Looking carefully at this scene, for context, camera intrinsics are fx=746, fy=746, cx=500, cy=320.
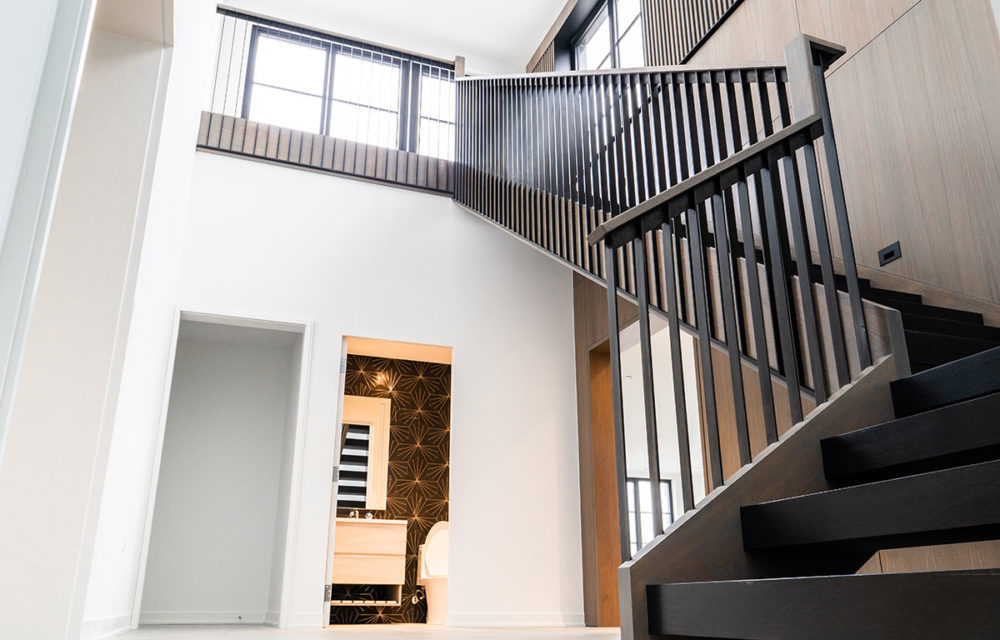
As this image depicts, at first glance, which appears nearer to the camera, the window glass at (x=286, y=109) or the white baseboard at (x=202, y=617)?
the white baseboard at (x=202, y=617)

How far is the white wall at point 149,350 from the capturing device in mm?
2857

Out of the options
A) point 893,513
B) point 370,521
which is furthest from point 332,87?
point 893,513

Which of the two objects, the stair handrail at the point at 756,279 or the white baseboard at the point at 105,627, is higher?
the stair handrail at the point at 756,279

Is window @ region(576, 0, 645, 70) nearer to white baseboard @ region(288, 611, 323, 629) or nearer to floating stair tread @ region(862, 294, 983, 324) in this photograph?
floating stair tread @ region(862, 294, 983, 324)

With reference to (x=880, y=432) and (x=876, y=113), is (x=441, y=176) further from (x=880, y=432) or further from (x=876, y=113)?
(x=880, y=432)

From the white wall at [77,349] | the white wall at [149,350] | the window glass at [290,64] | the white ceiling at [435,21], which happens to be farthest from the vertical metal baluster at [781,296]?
the white ceiling at [435,21]

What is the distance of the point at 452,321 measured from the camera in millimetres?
5523

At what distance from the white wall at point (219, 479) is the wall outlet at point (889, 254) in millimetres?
3941

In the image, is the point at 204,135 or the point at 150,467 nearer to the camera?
the point at 150,467

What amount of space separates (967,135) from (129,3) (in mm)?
3038

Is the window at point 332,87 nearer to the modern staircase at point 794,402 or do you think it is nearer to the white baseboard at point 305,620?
the modern staircase at point 794,402

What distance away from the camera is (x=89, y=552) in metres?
2.28

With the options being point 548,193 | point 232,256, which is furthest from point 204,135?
point 548,193

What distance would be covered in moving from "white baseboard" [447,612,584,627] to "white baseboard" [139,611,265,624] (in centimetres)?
151
